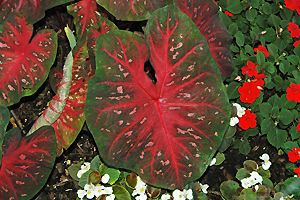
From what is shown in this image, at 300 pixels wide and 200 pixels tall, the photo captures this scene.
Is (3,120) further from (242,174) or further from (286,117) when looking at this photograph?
(286,117)

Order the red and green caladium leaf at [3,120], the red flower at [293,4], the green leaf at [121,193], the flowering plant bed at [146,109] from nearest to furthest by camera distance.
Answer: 1. the red and green caladium leaf at [3,120]
2. the flowering plant bed at [146,109]
3. the green leaf at [121,193]
4. the red flower at [293,4]

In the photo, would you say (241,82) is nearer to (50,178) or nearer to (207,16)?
(207,16)

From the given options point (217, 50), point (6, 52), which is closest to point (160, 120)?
point (217, 50)

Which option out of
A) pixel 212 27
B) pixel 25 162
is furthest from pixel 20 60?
pixel 212 27

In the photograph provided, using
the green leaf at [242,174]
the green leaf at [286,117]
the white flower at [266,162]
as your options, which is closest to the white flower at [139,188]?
the green leaf at [242,174]

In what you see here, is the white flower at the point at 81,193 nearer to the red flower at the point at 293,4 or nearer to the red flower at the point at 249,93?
the red flower at the point at 249,93

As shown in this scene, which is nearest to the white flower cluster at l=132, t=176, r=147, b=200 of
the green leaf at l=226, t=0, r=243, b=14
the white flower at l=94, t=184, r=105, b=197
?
the white flower at l=94, t=184, r=105, b=197
